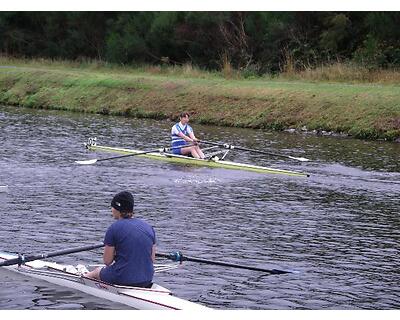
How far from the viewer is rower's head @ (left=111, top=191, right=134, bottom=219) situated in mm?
12867

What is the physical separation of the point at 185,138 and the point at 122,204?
17409 millimetres

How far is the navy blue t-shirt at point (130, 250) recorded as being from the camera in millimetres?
13031

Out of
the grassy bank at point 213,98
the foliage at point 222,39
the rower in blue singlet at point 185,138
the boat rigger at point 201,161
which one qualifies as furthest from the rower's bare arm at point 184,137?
the foliage at point 222,39

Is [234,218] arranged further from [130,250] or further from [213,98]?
[213,98]

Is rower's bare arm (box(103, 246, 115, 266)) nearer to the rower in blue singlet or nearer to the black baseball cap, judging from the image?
the black baseball cap

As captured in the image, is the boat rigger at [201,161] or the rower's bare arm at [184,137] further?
the rower's bare arm at [184,137]

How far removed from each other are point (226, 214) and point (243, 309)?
8.30 metres

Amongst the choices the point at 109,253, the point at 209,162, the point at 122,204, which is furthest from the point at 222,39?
the point at 122,204

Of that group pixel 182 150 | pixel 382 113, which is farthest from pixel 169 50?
pixel 182 150

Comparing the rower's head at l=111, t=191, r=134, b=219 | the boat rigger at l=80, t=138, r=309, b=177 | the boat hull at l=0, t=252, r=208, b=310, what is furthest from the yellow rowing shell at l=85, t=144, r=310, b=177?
the rower's head at l=111, t=191, r=134, b=219

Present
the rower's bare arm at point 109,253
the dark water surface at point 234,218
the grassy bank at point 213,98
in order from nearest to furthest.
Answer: the rower's bare arm at point 109,253 < the dark water surface at point 234,218 < the grassy bank at point 213,98

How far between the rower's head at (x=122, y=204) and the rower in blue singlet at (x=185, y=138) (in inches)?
676

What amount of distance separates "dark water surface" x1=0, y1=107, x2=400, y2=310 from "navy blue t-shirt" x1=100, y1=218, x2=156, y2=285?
62 centimetres

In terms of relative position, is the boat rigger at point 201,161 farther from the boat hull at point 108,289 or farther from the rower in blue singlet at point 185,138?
the boat hull at point 108,289
